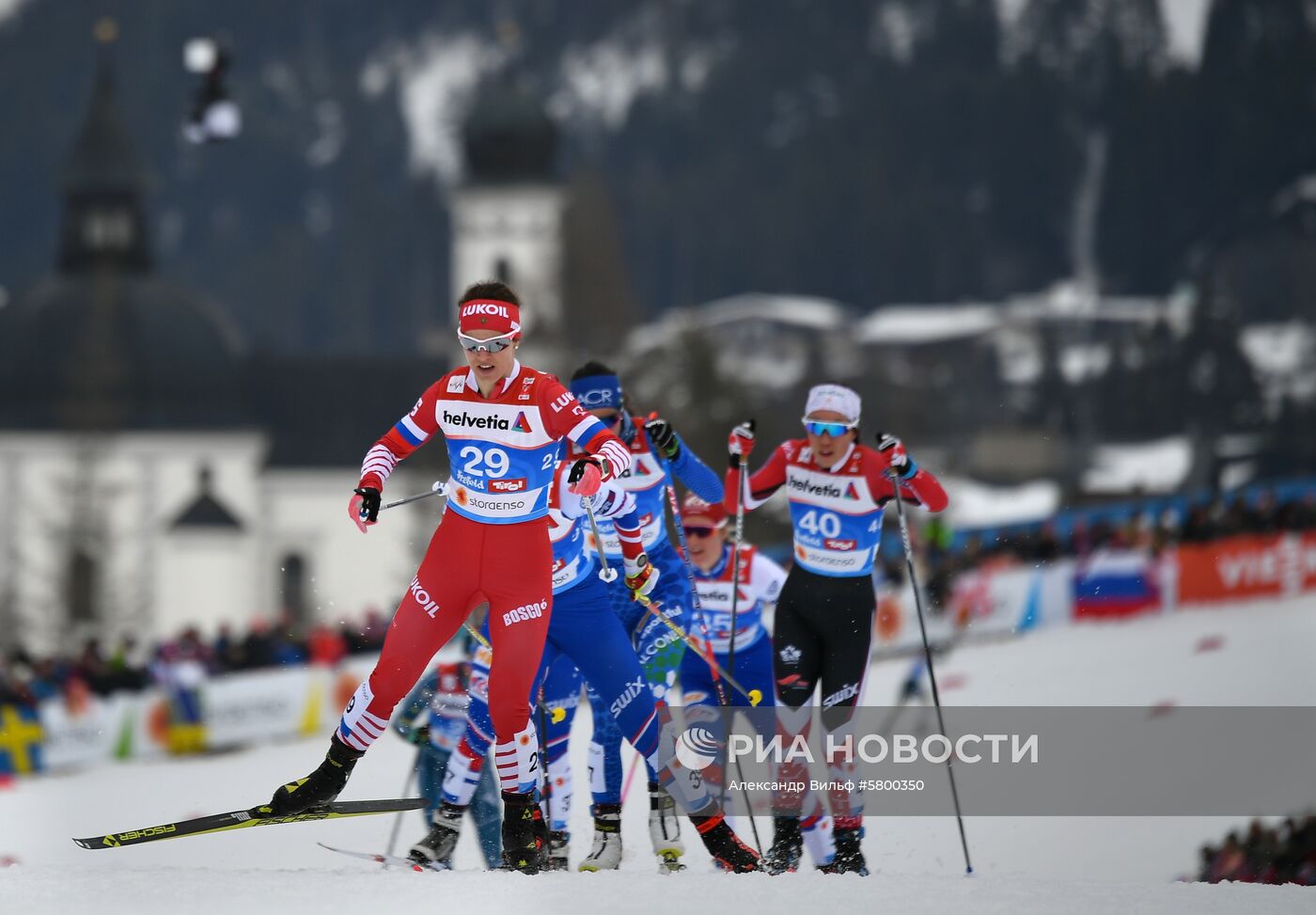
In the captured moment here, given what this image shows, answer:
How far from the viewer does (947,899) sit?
23.8 feet

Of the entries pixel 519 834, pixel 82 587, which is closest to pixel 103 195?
pixel 82 587

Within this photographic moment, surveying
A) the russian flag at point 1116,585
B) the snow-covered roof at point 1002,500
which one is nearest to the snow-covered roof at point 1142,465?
the snow-covered roof at point 1002,500

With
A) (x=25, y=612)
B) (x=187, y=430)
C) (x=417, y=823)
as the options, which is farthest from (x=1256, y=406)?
(x=417, y=823)

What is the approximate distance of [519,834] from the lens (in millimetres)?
7742

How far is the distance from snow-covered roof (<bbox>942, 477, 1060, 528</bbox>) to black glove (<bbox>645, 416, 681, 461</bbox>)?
4202 centimetres

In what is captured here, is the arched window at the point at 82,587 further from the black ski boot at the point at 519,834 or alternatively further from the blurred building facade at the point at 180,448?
the black ski boot at the point at 519,834

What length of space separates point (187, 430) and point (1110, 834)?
53.3m

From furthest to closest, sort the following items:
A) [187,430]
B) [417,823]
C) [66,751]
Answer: [187,430]
[66,751]
[417,823]

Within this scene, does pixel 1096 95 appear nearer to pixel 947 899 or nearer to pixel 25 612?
pixel 25 612

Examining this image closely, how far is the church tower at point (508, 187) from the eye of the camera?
212 feet

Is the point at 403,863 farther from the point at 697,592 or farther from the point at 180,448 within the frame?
the point at 180,448

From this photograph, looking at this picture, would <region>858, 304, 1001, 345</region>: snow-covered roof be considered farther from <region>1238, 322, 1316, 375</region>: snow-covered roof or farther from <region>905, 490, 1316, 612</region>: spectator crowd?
<region>905, 490, 1316, 612</region>: spectator crowd

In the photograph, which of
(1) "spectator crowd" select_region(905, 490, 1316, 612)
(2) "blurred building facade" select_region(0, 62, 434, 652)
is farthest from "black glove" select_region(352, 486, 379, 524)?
(2) "blurred building facade" select_region(0, 62, 434, 652)

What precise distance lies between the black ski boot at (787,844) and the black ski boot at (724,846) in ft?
1.48
